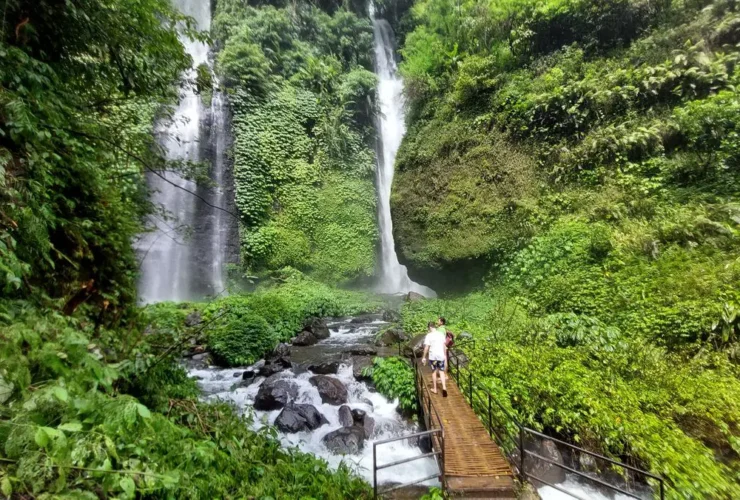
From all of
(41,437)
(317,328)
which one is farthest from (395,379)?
(41,437)

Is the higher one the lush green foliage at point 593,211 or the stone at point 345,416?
the lush green foliage at point 593,211

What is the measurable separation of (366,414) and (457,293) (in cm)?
788

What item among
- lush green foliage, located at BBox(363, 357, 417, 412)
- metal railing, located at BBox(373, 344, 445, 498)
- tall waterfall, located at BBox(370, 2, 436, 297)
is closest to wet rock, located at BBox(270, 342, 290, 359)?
lush green foliage, located at BBox(363, 357, 417, 412)

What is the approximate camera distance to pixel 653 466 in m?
4.44

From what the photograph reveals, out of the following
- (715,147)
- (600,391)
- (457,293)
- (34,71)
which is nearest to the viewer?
(34,71)

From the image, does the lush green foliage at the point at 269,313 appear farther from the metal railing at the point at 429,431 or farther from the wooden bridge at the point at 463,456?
the wooden bridge at the point at 463,456

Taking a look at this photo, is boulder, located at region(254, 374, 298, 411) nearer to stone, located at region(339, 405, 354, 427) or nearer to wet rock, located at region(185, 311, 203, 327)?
stone, located at region(339, 405, 354, 427)

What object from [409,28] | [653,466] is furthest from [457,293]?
[409,28]

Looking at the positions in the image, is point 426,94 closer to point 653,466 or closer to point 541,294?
point 541,294

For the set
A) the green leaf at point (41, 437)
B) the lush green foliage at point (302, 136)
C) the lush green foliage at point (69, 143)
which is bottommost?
the green leaf at point (41, 437)

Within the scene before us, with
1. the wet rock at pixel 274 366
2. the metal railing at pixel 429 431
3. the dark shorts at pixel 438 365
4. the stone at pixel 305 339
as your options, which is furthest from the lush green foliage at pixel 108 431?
the stone at pixel 305 339

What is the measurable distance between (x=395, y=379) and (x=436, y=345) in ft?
5.77

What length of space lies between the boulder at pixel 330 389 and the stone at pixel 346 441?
1.00 m

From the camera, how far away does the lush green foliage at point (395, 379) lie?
274 inches
